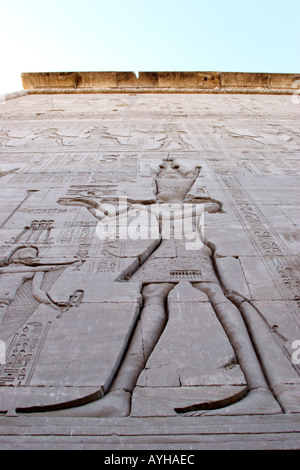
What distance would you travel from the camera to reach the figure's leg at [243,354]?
4.54 ft

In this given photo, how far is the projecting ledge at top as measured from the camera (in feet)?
33.0

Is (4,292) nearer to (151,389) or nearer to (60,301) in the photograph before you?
(60,301)

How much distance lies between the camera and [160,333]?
5.97 feet

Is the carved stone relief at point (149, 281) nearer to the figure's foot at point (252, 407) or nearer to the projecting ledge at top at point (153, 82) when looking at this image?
the figure's foot at point (252, 407)

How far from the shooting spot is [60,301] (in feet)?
6.64

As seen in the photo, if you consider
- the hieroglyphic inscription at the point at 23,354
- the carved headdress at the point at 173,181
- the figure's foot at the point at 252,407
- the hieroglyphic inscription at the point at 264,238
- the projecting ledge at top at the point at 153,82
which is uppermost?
the projecting ledge at top at the point at 153,82

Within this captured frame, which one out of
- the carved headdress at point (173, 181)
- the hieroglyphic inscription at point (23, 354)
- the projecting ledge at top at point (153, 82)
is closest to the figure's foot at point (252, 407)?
the hieroglyphic inscription at point (23, 354)

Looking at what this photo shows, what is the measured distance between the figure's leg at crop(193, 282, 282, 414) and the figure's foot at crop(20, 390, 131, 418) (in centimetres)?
41

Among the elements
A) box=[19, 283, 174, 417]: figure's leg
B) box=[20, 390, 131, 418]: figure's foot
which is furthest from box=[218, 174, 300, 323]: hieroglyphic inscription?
box=[20, 390, 131, 418]: figure's foot

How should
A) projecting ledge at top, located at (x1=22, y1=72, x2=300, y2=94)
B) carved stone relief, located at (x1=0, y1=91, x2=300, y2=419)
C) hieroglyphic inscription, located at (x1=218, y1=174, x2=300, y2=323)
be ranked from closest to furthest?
carved stone relief, located at (x1=0, y1=91, x2=300, y2=419)
hieroglyphic inscription, located at (x1=218, y1=174, x2=300, y2=323)
projecting ledge at top, located at (x1=22, y1=72, x2=300, y2=94)

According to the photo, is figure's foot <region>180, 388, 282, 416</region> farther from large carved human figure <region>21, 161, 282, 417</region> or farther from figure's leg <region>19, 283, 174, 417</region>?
figure's leg <region>19, 283, 174, 417</region>

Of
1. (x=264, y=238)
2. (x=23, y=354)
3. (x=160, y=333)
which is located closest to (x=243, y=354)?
(x=160, y=333)

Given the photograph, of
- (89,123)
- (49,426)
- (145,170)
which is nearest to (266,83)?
(89,123)

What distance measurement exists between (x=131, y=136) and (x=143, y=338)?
432 centimetres
